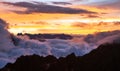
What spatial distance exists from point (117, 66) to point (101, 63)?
26.3 ft

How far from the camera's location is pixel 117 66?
627 feet

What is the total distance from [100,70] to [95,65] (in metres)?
8.06

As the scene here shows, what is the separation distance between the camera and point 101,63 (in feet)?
648

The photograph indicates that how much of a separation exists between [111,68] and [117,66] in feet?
8.20

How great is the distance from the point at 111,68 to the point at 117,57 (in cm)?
930

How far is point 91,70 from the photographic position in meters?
197

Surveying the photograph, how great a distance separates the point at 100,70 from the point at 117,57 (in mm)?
9542

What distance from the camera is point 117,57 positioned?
198000 millimetres

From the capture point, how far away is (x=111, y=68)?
190 metres

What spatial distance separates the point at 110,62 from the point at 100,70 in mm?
5140

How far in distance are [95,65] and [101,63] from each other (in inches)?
127

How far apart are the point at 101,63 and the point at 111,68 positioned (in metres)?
8.19

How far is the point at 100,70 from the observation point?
19200cm

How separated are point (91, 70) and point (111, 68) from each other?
9.56 meters
